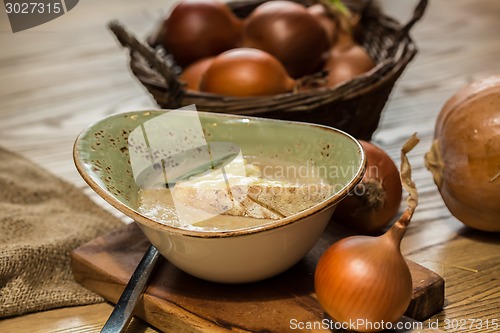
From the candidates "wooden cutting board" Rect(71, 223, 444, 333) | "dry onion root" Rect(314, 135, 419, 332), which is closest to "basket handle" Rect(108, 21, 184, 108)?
"wooden cutting board" Rect(71, 223, 444, 333)

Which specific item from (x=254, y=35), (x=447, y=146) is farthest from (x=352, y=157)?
(x=254, y=35)

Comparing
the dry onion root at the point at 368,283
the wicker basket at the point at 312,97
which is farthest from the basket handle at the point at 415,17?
the dry onion root at the point at 368,283

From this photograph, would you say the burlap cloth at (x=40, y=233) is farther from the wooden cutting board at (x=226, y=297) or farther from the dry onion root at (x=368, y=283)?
the dry onion root at (x=368, y=283)

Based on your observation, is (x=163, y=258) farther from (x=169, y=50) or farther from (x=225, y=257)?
(x=169, y=50)

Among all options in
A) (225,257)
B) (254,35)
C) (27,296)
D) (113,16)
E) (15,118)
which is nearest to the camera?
(225,257)

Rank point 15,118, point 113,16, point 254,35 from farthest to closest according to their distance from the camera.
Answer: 1. point 113,16
2. point 15,118
3. point 254,35

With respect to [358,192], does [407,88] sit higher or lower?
lower

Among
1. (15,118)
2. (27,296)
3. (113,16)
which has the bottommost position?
(113,16)
